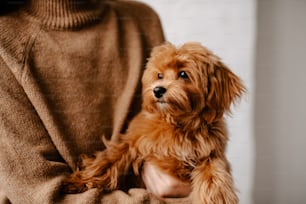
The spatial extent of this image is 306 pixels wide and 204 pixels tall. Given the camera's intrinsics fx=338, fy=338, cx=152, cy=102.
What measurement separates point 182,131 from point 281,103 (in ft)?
1.34

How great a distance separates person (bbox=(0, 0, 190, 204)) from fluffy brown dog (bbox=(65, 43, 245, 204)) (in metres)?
0.05

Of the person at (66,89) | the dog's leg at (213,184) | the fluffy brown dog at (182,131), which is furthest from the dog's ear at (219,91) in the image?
the person at (66,89)

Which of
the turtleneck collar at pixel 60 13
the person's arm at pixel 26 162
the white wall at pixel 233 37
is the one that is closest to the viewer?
the person's arm at pixel 26 162

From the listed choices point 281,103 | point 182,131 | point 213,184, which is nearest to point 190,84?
point 182,131

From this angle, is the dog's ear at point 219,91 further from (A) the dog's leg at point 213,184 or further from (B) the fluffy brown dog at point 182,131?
(A) the dog's leg at point 213,184

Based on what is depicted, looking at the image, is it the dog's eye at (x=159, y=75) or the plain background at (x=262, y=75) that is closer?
the dog's eye at (x=159, y=75)

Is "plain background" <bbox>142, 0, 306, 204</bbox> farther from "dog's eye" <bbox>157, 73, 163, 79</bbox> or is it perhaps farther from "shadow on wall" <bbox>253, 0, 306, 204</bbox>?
"dog's eye" <bbox>157, 73, 163, 79</bbox>

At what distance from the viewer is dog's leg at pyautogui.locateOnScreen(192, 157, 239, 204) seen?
904 mm

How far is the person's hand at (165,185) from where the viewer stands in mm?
961

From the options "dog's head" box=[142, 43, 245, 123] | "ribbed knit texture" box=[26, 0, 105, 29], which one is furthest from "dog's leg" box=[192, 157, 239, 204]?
"ribbed knit texture" box=[26, 0, 105, 29]

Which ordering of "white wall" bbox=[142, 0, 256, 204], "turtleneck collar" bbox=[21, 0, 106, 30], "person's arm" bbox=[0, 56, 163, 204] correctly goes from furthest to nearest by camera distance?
"white wall" bbox=[142, 0, 256, 204], "turtleneck collar" bbox=[21, 0, 106, 30], "person's arm" bbox=[0, 56, 163, 204]

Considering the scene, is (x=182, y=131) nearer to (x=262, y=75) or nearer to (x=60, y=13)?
(x=262, y=75)

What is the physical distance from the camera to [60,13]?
3.44ft

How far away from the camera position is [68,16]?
1.06 metres
